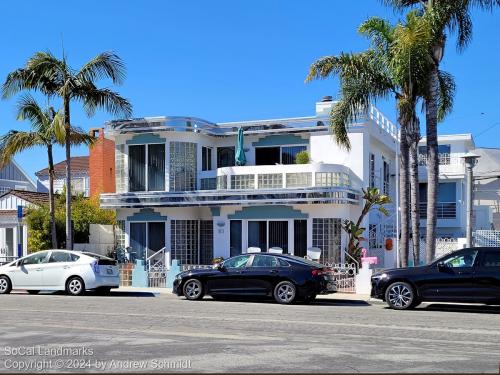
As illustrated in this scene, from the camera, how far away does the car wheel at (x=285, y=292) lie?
16328 millimetres

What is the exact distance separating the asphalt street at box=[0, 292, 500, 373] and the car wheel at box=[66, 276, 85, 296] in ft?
8.02

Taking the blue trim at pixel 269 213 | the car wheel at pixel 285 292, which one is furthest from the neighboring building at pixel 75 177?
the car wheel at pixel 285 292

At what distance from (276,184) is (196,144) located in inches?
172

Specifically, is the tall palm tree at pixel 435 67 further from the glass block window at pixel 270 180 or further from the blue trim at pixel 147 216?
the blue trim at pixel 147 216

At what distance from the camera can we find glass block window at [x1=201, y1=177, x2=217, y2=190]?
25903 mm

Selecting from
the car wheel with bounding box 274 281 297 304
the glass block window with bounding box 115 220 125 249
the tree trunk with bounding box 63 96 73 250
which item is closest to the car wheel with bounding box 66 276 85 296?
the tree trunk with bounding box 63 96 73 250

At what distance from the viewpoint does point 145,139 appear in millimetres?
26297

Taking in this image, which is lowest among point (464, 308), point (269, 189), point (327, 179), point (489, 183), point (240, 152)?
point (464, 308)

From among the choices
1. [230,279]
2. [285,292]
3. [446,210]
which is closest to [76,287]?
[230,279]

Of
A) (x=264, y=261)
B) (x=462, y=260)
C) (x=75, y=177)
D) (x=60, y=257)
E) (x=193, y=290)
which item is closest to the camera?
(x=462, y=260)

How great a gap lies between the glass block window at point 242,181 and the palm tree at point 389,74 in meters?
5.10

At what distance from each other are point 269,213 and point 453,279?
10554 mm

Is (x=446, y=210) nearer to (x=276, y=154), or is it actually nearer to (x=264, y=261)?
(x=276, y=154)

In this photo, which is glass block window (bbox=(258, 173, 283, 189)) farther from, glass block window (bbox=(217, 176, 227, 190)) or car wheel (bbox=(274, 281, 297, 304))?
car wheel (bbox=(274, 281, 297, 304))
